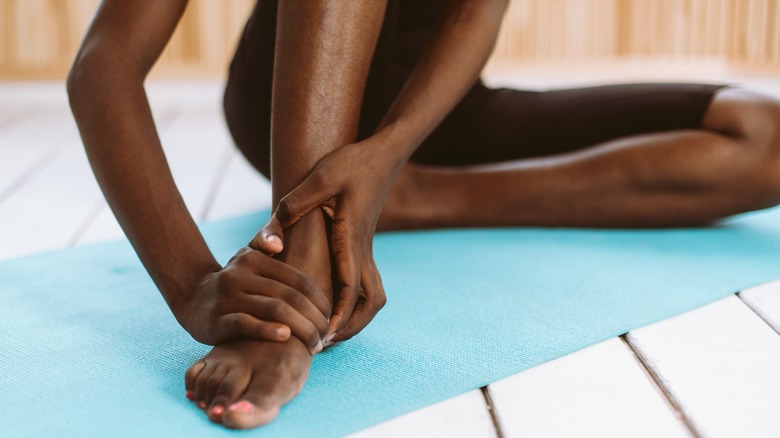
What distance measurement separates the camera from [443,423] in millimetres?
667

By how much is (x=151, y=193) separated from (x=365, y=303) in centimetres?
22

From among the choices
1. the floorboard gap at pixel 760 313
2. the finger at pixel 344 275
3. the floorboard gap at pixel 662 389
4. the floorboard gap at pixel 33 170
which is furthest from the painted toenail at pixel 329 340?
the floorboard gap at pixel 33 170

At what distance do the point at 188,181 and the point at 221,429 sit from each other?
1.23m

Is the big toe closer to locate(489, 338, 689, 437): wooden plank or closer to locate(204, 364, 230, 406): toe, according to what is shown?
locate(204, 364, 230, 406): toe

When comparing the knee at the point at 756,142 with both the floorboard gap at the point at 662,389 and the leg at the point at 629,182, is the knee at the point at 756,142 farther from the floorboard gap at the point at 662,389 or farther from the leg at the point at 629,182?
the floorboard gap at the point at 662,389

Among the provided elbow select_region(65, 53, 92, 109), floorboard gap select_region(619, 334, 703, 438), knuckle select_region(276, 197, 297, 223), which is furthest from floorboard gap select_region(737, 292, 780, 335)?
elbow select_region(65, 53, 92, 109)

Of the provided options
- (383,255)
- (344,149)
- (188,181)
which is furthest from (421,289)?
(188,181)

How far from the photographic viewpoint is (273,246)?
27.9 inches

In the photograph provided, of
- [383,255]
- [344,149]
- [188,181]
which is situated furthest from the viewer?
[188,181]

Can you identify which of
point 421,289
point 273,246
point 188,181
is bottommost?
point 188,181

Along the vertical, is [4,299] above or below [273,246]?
below

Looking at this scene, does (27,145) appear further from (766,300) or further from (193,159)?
(766,300)

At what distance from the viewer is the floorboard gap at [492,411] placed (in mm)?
656

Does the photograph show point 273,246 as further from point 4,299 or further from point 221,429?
point 4,299
